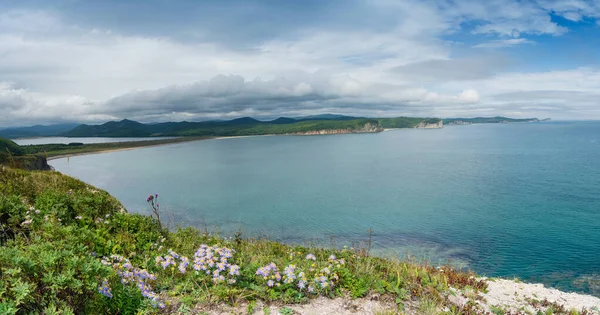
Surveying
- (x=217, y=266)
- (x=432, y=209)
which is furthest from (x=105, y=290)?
(x=432, y=209)

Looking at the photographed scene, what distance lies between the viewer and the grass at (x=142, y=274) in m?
4.90

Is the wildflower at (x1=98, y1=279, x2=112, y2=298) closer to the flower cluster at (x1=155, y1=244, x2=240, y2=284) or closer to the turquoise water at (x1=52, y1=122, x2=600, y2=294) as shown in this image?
the flower cluster at (x1=155, y1=244, x2=240, y2=284)

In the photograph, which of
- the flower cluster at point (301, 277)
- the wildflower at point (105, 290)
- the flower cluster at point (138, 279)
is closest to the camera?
the wildflower at point (105, 290)

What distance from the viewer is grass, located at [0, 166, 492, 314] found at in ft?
16.1

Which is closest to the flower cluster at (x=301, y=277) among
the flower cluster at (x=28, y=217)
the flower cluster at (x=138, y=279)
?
the flower cluster at (x=138, y=279)

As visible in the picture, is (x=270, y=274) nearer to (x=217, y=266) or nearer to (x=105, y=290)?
(x=217, y=266)

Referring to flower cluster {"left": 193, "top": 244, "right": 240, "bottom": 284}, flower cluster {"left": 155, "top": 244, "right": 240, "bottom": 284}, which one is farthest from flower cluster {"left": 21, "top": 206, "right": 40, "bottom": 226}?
flower cluster {"left": 193, "top": 244, "right": 240, "bottom": 284}

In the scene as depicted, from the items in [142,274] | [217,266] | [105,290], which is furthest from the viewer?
[217,266]

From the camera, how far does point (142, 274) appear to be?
6875 millimetres

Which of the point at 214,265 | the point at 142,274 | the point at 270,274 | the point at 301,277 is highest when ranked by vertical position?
the point at 142,274

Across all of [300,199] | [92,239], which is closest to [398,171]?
[300,199]

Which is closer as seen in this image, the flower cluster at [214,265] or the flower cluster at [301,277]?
the flower cluster at [214,265]

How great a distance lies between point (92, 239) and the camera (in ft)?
28.4

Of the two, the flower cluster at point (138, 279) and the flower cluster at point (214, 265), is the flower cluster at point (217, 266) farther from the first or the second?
the flower cluster at point (138, 279)
